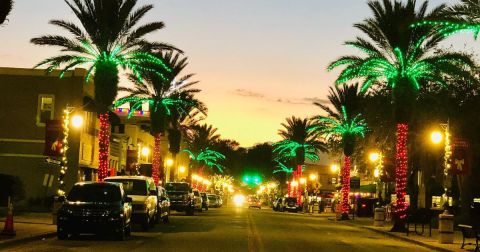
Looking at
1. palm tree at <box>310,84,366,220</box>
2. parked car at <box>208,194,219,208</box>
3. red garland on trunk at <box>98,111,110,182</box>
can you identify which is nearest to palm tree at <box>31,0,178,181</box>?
red garland on trunk at <box>98,111,110,182</box>

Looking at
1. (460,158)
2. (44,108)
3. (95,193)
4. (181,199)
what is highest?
(44,108)

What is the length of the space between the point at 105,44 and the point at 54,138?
20.5 feet

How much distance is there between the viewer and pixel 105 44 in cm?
3322

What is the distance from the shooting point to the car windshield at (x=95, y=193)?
824 inches

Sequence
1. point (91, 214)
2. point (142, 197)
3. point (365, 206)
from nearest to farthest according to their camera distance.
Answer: point (91, 214) → point (142, 197) → point (365, 206)

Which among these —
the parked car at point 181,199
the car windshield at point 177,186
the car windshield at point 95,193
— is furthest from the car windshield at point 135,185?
the car windshield at point 177,186

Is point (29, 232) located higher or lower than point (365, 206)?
lower

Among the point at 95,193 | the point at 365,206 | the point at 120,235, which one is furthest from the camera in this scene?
the point at 365,206

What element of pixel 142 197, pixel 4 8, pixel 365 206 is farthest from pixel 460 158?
pixel 365 206

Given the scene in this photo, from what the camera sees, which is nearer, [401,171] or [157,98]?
[401,171]

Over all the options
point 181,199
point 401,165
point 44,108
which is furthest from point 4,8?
point 44,108

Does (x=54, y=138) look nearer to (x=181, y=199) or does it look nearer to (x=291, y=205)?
(x=181, y=199)

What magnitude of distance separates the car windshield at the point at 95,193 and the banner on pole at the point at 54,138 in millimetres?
8586

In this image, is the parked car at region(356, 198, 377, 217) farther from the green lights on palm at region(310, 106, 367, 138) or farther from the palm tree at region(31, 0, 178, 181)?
the palm tree at region(31, 0, 178, 181)
